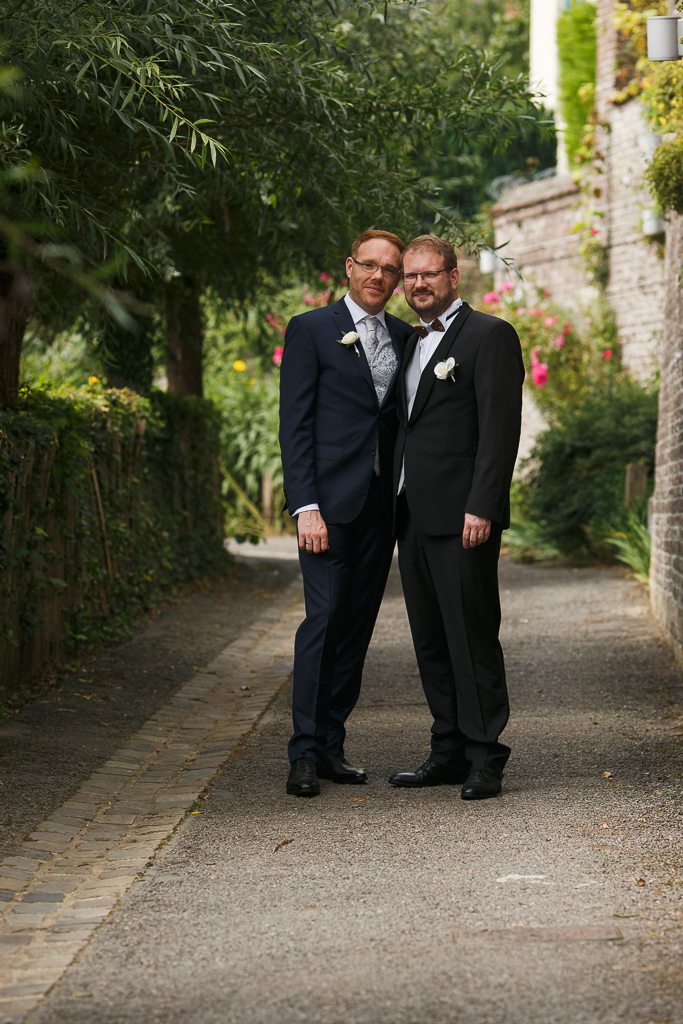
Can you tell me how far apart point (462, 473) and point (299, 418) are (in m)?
0.66

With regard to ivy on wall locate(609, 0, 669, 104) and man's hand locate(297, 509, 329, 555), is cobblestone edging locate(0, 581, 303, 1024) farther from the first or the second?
ivy on wall locate(609, 0, 669, 104)

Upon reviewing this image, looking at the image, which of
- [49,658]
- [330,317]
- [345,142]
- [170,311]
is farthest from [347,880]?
[170,311]

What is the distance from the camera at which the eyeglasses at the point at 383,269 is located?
4.33 meters

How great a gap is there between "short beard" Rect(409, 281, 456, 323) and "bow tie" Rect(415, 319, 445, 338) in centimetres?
3

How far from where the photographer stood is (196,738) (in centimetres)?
537

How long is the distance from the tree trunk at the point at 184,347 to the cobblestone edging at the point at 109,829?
5225 millimetres

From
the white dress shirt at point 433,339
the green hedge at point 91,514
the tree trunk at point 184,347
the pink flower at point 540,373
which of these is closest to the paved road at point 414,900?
the white dress shirt at point 433,339

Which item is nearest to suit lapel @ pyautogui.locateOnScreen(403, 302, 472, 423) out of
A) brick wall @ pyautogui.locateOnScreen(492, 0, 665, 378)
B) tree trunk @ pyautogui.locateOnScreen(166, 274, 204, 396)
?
tree trunk @ pyautogui.locateOnScreen(166, 274, 204, 396)

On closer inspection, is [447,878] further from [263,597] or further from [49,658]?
[263,597]

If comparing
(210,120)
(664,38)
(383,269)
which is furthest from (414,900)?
(664,38)

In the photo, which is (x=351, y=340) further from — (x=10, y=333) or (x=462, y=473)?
(x=10, y=333)

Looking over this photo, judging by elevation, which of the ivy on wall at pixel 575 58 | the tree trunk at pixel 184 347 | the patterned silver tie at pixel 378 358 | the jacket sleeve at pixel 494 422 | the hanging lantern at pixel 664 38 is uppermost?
the ivy on wall at pixel 575 58

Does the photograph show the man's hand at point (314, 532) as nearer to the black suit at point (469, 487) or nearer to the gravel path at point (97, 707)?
the black suit at point (469, 487)

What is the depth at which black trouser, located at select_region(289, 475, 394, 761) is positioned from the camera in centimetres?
430
